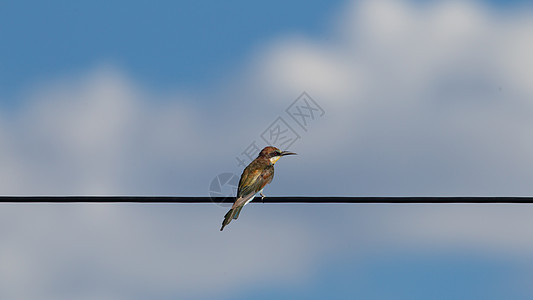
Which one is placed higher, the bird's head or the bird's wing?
the bird's head

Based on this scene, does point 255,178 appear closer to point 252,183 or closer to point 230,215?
point 252,183

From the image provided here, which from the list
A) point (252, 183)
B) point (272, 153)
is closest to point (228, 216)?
point (252, 183)

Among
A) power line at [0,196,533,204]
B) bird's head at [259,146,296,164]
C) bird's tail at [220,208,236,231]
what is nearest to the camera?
power line at [0,196,533,204]

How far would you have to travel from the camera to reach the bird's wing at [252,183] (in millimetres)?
12695

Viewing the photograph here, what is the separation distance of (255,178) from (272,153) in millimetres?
1188

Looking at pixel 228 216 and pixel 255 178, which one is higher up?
pixel 255 178

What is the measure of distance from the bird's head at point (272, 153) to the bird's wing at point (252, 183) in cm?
31

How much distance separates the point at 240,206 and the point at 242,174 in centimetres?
109

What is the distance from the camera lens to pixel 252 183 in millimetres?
13102

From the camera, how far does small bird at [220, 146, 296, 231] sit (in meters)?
12.5

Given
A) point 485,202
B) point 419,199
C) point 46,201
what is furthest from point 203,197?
point 485,202

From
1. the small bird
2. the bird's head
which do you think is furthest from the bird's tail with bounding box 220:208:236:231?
the bird's head

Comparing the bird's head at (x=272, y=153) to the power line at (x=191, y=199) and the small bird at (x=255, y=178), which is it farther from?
the power line at (x=191, y=199)

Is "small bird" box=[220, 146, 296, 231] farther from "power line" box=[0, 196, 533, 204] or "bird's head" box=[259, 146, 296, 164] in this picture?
"power line" box=[0, 196, 533, 204]
